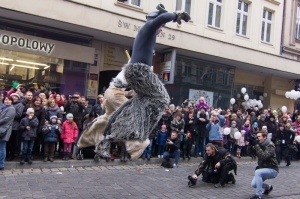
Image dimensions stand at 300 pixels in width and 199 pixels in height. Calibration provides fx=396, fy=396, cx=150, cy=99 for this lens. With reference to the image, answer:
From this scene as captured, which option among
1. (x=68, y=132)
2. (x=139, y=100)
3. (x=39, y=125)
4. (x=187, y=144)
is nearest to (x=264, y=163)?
(x=187, y=144)

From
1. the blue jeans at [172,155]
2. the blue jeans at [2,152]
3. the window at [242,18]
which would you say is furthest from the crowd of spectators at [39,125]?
the window at [242,18]

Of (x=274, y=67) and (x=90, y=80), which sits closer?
(x=90, y=80)

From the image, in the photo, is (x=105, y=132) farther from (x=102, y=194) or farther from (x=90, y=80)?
(x=90, y=80)

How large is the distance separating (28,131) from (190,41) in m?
8.04

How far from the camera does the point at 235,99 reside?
60.8ft

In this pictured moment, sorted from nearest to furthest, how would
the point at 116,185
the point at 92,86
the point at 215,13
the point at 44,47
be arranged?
the point at 116,185 → the point at 44,47 → the point at 92,86 → the point at 215,13

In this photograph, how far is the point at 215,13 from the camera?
1714 centimetres

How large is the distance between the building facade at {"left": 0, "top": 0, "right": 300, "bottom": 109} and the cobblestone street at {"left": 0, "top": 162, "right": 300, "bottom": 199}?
15.9 feet

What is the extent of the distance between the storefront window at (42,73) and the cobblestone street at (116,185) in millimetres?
3693

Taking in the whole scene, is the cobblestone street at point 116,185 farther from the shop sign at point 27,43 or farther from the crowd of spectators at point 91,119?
the shop sign at point 27,43

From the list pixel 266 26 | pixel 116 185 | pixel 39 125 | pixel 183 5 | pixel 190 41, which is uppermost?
pixel 266 26

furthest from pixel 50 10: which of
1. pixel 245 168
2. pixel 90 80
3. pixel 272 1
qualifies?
pixel 272 1

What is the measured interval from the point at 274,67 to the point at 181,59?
488 centimetres

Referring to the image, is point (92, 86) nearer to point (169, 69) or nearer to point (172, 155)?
point (169, 69)
